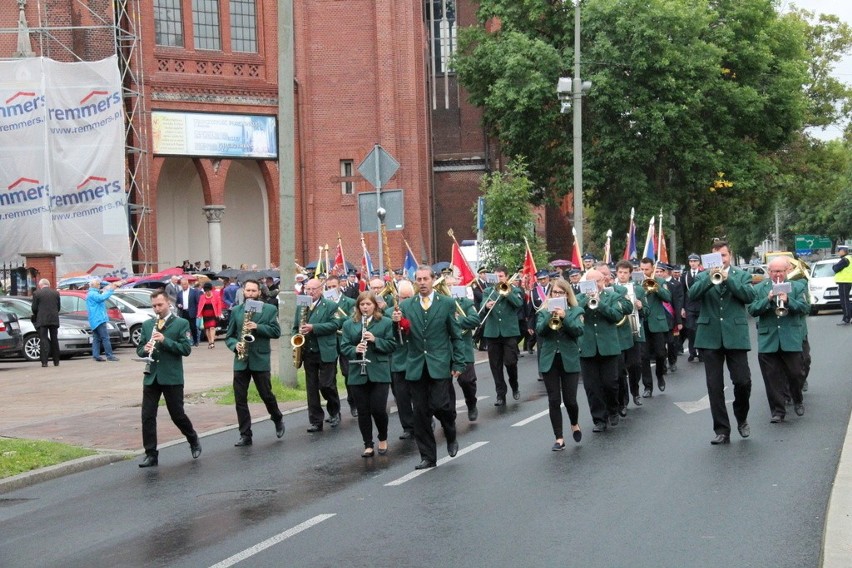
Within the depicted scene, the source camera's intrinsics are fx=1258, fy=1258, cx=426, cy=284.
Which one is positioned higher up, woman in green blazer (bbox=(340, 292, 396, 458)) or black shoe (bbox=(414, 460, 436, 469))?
woman in green blazer (bbox=(340, 292, 396, 458))

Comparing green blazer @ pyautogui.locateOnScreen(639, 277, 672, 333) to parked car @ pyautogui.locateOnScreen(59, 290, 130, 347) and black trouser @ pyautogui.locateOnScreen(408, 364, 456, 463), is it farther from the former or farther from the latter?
parked car @ pyautogui.locateOnScreen(59, 290, 130, 347)

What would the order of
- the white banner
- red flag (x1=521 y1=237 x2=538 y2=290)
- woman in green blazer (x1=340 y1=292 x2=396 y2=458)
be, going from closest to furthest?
woman in green blazer (x1=340 y1=292 x2=396 y2=458)
red flag (x1=521 y1=237 x2=538 y2=290)
the white banner

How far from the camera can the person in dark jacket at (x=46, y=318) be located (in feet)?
84.7

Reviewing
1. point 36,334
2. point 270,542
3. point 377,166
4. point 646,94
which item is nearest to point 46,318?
point 36,334

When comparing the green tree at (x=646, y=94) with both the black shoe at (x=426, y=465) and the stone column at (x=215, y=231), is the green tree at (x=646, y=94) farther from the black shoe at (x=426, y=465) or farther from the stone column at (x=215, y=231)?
the black shoe at (x=426, y=465)

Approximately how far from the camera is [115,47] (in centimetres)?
4025

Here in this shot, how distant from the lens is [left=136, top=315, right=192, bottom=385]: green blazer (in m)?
12.8

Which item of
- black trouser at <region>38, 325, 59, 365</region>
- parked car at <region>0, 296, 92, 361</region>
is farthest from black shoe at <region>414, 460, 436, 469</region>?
parked car at <region>0, 296, 92, 361</region>

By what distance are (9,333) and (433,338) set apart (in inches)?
668

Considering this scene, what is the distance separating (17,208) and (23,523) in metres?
29.0

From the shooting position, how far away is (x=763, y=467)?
10.7 meters

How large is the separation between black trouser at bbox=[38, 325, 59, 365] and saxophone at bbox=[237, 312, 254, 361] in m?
13.3

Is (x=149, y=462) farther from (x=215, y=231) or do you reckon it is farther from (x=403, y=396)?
(x=215, y=231)

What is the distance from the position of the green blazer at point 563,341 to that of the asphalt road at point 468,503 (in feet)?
2.70
